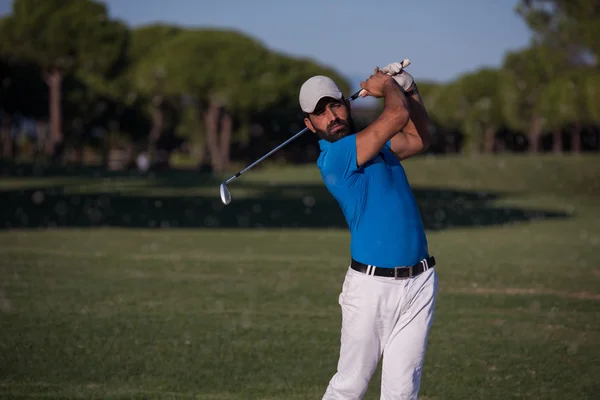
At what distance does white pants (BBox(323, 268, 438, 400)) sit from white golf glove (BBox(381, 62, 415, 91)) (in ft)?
3.61

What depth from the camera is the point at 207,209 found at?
31422 millimetres

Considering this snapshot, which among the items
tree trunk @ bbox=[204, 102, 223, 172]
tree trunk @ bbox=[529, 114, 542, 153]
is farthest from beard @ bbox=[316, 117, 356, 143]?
tree trunk @ bbox=[529, 114, 542, 153]

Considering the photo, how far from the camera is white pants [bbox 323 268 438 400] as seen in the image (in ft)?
17.0

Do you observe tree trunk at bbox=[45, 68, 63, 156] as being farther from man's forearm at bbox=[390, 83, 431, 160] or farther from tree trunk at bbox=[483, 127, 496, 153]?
man's forearm at bbox=[390, 83, 431, 160]

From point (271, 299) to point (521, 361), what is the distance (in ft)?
13.6

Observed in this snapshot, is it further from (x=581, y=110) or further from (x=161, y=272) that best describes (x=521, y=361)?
(x=581, y=110)

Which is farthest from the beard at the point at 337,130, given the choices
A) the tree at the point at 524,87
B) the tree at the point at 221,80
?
the tree at the point at 221,80

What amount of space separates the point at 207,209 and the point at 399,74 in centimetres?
2607

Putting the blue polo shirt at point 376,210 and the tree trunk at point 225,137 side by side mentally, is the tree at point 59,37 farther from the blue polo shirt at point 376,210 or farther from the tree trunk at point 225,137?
the blue polo shirt at point 376,210

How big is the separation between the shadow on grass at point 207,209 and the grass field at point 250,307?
230 millimetres

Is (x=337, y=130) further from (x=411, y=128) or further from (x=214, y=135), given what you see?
(x=214, y=135)

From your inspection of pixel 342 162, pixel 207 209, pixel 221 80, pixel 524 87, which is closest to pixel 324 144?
pixel 342 162

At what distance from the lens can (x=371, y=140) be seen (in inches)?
198

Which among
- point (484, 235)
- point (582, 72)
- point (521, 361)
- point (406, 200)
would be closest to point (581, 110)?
point (582, 72)
